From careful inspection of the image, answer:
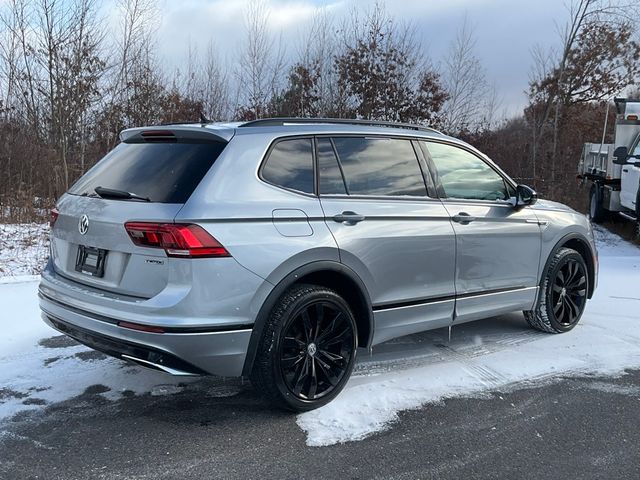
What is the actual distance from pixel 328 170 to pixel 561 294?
2.93 m

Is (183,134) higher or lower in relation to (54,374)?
higher

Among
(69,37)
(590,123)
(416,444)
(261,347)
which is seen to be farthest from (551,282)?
(590,123)

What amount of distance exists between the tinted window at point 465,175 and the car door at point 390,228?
0.73 feet

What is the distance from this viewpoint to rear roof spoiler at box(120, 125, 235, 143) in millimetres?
3471

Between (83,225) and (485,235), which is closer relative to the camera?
(83,225)

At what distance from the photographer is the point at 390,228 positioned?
3.98 meters

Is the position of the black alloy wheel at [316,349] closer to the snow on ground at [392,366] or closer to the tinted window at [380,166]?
the snow on ground at [392,366]

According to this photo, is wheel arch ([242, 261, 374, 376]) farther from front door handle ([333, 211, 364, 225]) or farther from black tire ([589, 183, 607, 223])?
black tire ([589, 183, 607, 223])

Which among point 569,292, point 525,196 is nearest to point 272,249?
point 525,196

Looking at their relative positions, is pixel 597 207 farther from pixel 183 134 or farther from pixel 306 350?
pixel 183 134

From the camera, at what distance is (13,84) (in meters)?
13.5

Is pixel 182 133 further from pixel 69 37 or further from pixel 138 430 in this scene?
pixel 69 37

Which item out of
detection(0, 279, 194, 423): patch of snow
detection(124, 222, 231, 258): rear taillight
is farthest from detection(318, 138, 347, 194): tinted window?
detection(0, 279, 194, 423): patch of snow

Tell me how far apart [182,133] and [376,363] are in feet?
7.61
